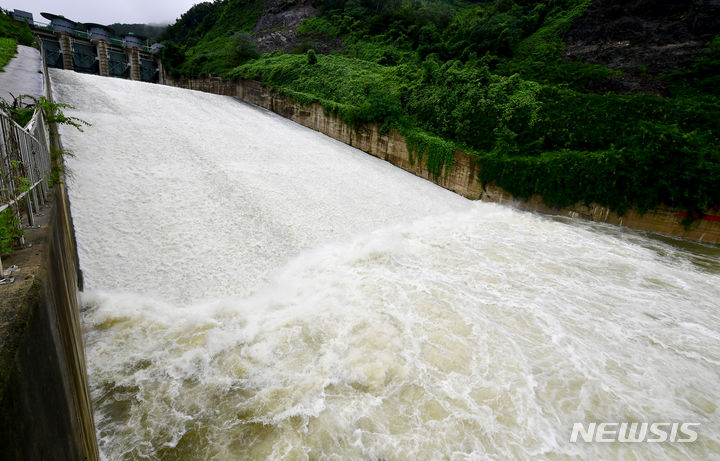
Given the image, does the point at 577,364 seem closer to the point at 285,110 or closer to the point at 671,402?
the point at 671,402

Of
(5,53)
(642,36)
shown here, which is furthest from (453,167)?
(5,53)

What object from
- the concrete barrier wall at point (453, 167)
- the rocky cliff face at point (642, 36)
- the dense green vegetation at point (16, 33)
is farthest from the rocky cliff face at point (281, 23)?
the rocky cliff face at point (642, 36)

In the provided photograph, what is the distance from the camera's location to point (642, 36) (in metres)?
16.5

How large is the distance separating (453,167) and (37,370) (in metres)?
13.5

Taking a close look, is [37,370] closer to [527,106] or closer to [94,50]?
[527,106]

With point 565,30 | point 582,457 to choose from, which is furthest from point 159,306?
point 565,30

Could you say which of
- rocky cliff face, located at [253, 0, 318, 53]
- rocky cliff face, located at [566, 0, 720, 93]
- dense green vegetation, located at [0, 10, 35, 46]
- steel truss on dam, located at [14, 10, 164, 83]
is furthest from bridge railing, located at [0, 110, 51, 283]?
steel truss on dam, located at [14, 10, 164, 83]

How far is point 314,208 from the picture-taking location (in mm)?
9258

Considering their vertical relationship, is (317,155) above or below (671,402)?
above

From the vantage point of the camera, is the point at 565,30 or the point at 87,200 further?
the point at 565,30

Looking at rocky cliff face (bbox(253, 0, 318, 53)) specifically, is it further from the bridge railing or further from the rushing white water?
the bridge railing

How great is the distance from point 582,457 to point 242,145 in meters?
12.1

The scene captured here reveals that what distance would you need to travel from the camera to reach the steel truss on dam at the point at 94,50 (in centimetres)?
2672

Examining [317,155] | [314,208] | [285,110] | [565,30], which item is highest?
[565,30]
